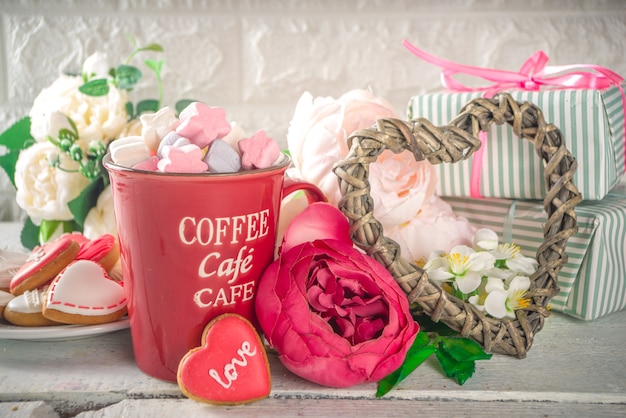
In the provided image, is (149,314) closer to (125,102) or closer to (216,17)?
(125,102)

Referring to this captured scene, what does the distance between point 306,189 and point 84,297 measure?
222mm

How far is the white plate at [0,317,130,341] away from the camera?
19.9 inches

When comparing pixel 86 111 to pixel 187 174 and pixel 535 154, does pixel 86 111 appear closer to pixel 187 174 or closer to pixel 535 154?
pixel 187 174

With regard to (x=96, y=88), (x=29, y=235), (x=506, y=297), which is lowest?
(x=29, y=235)

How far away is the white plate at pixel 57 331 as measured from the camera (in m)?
0.51

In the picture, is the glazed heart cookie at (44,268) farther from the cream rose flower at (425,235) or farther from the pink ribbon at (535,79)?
the pink ribbon at (535,79)

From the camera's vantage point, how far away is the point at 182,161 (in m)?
0.43

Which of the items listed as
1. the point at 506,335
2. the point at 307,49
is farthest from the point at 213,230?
the point at 307,49

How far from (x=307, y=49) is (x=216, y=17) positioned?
0.17 metres

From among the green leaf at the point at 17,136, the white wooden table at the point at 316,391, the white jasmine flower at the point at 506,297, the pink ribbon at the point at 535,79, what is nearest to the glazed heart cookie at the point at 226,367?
the white wooden table at the point at 316,391

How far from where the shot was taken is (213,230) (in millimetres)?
446

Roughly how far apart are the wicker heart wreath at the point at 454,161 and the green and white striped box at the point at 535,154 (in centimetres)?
8

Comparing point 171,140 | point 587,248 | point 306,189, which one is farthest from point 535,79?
point 171,140

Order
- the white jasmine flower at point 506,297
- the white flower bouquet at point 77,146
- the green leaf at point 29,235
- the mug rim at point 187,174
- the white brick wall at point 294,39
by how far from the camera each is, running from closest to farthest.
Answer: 1. the mug rim at point 187,174
2. the white jasmine flower at point 506,297
3. the white flower bouquet at point 77,146
4. the green leaf at point 29,235
5. the white brick wall at point 294,39
